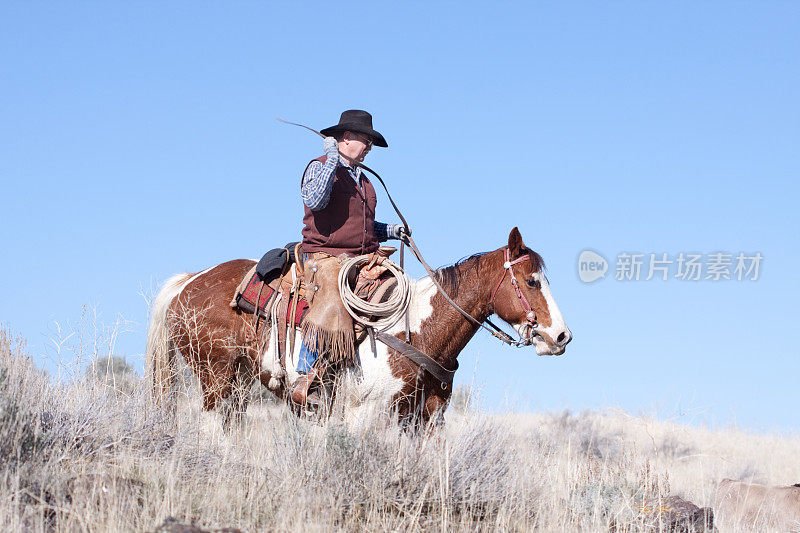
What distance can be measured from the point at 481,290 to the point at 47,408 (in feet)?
11.8

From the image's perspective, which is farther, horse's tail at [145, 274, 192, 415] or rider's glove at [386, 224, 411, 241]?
horse's tail at [145, 274, 192, 415]

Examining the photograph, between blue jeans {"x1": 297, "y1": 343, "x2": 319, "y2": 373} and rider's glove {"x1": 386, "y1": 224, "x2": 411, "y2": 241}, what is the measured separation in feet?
5.13

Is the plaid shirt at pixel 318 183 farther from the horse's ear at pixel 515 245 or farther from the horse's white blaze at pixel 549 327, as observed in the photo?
the horse's white blaze at pixel 549 327

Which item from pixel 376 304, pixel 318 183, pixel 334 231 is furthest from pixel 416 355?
pixel 318 183

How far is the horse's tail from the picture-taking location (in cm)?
752

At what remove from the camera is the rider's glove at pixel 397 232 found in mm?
7390

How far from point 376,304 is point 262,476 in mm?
1882

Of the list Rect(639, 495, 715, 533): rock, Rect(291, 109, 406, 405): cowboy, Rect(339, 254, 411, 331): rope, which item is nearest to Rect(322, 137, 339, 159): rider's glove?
Rect(291, 109, 406, 405): cowboy

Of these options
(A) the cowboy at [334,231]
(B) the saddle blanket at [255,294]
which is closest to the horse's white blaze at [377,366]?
(A) the cowboy at [334,231]

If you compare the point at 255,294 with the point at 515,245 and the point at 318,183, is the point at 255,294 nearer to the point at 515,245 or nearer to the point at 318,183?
the point at 318,183

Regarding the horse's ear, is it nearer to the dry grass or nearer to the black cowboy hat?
the dry grass

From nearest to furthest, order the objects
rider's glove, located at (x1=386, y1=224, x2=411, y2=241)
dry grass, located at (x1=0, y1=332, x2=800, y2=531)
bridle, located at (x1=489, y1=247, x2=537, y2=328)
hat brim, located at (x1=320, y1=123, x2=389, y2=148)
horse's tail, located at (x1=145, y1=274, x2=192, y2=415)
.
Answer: dry grass, located at (x1=0, y1=332, x2=800, y2=531), bridle, located at (x1=489, y1=247, x2=537, y2=328), hat brim, located at (x1=320, y1=123, x2=389, y2=148), rider's glove, located at (x1=386, y1=224, x2=411, y2=241), horse's tail, located at (x1=145, y1=274, x2=192, y2=415)

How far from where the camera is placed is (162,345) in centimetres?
767

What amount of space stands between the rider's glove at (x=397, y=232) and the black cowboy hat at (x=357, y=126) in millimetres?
796
